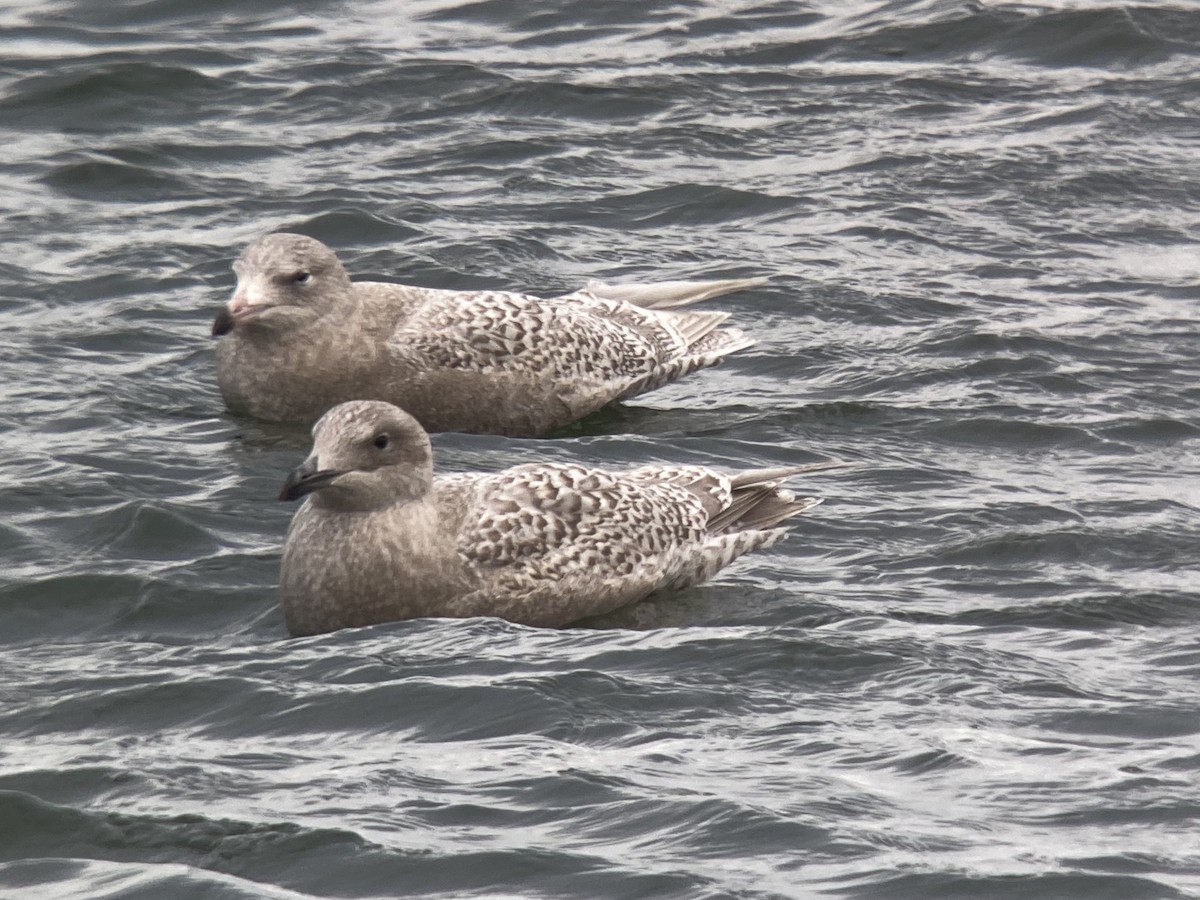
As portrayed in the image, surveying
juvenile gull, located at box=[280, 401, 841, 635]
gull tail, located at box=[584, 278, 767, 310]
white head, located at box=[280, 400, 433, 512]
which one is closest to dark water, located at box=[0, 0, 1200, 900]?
juvenile gull, located at box=[280, 401, 841, 635]

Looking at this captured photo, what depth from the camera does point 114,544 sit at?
35.5 ft

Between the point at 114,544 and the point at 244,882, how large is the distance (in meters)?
3.78

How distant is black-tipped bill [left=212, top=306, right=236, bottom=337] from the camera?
1189 centimetres

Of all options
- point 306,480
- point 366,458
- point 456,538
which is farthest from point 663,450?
point 306,480

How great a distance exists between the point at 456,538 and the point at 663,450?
2979 mm

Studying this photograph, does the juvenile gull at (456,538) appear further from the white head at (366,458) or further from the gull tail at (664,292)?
the gull tail at (664,292)

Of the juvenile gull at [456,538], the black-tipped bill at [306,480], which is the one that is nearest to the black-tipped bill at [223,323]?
the juvenile gull at [456,538]

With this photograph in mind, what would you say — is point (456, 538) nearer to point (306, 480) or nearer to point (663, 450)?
point (306, 480)

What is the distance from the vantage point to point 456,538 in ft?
32.0

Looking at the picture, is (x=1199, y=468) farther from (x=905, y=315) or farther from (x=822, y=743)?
(x=822, y=743)

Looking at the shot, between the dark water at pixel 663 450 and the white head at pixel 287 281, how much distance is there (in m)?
0.62

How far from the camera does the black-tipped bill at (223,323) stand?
1189 centimetres

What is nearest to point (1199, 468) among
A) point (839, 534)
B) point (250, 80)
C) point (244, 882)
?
point (839, 534)

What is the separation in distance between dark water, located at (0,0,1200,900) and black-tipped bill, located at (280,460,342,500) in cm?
61
